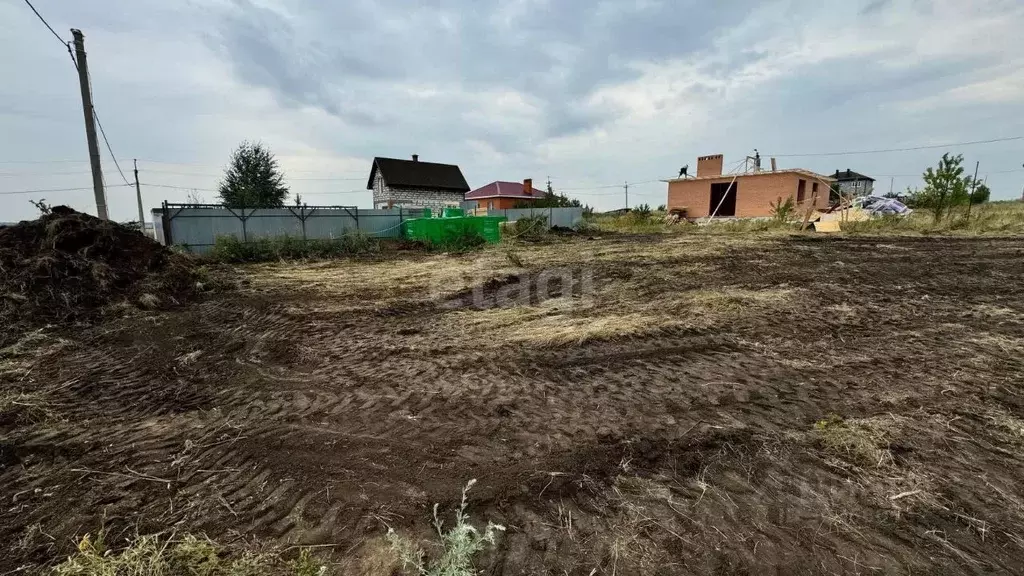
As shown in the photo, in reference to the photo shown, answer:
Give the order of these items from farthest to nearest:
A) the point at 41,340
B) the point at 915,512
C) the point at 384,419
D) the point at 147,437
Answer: the point at 41,340 → the point at 384,419 → the point at 147,437 → the point at 915,512

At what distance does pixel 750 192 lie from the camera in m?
27.6

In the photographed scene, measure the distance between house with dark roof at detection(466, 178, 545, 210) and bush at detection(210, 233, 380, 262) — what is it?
80.2 ft

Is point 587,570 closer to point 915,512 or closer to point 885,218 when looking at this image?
point 915,512

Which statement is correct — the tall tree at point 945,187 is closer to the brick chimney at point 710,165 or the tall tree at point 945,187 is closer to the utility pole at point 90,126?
the brick chimney at point 710,165

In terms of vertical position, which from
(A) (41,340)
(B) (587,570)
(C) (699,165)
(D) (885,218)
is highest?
(C) (699,165)

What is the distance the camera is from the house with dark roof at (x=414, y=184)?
3947cm

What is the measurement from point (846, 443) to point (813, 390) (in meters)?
0.91

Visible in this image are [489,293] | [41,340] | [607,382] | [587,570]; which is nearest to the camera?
[587,570]

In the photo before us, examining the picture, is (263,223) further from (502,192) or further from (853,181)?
(853,181)

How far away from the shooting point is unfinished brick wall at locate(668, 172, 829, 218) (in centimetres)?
2614

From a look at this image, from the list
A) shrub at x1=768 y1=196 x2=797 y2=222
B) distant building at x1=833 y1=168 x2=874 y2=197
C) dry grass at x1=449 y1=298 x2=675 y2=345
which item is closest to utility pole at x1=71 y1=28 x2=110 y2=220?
dry grass at x1=449 y1=298 x2=675 y2=345

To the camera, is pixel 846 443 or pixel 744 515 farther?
pixel 846 443

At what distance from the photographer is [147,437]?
305cm

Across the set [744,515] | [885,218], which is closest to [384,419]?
[744,515]
